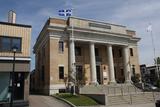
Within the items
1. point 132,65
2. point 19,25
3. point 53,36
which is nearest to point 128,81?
point 132,65

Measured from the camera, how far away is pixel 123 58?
4144 centimetres

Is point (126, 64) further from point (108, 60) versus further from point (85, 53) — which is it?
point (85, 53)

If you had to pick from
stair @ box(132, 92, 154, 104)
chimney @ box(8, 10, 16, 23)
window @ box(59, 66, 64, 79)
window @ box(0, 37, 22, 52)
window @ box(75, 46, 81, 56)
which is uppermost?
chimney @ box(8, 10, 16, 23)

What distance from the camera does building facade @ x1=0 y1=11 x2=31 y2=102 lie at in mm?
21500

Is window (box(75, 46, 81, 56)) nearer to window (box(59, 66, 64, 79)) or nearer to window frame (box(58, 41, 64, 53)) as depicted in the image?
window frame (box(58, 41, 64, 53))

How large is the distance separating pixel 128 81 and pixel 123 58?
15.1 feet

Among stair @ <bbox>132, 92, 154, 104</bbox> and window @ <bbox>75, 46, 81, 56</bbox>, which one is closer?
stair @ <bbox>132, 92, 154, 104</bbox>

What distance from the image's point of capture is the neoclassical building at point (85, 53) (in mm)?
34188

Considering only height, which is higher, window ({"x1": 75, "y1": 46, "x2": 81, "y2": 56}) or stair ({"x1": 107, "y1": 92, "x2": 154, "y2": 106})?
window ({"x1": 75, "y1": 46, "x2": 81, "y2": 56})

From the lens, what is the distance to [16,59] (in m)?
21.9

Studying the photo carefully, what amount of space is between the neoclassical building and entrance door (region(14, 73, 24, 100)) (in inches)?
400

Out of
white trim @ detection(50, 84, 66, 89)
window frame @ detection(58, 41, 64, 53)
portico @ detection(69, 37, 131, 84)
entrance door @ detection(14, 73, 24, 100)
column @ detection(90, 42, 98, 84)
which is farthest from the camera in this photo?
column @ detection(90, 42, 98, 84)

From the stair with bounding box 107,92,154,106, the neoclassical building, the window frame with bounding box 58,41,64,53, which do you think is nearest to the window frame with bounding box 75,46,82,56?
the neoclassical building

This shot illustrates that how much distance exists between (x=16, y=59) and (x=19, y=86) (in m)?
2.76
